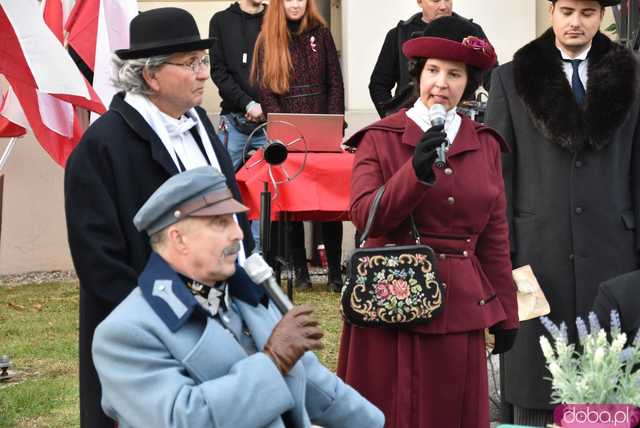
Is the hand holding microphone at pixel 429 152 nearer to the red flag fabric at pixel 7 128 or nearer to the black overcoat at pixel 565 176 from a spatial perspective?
the black overcoat at pixel 565 176

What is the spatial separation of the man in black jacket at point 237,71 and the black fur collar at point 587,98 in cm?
397

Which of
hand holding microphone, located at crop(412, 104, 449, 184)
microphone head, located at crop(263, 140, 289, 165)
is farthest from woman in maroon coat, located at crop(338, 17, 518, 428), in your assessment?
microphone head, located at crop(263, 140, 289, 165)

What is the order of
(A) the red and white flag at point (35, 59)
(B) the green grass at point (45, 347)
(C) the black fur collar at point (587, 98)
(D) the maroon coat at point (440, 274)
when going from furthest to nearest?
1. (A) the red and white flag at point (35, 59)
2. (B) the green grass at point (45, 347)
3. (C) the black fur collar at point (587, 98)
4. (D) the maroon coat at point (440, 274)

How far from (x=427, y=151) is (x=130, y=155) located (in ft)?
3.23

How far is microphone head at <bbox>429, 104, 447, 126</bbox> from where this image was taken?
15.9 feet

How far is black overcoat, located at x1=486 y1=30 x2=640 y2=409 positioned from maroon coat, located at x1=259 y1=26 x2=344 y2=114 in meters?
3.65

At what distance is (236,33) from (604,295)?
5.92 metres

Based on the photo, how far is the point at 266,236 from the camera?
27.8 feet

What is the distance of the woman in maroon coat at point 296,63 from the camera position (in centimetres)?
962

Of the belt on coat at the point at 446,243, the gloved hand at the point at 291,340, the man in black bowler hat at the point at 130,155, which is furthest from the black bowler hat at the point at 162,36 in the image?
the gloved hand at the point at 291,340

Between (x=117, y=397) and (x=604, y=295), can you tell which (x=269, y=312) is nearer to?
(x=117, y=397)

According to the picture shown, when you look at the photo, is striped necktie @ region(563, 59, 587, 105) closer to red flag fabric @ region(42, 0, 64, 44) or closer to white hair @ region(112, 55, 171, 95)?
white hair @ region(112, 55, 171, 95)

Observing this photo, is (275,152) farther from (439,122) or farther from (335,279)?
(439,122)

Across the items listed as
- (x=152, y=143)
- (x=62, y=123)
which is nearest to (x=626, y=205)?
(x=152, y=143)
